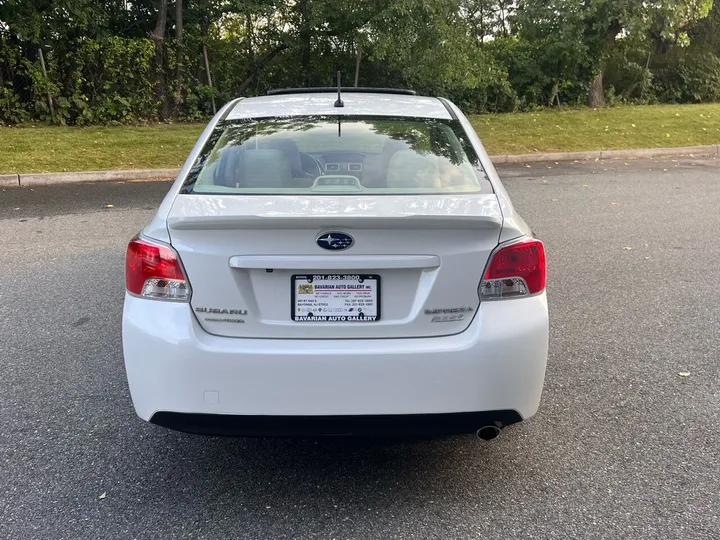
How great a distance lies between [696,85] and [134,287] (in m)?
24.6

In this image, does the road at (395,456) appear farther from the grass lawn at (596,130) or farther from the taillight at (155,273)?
the grass lawn at (596,130)

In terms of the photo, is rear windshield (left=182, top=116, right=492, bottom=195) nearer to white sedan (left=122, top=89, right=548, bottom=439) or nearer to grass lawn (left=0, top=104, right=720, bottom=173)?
white sedan (left=122, top=89, right=548, bottom=439)

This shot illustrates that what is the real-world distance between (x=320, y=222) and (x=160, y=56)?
15160 mm

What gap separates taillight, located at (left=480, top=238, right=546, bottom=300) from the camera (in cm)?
250

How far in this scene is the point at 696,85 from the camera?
75.0 ft

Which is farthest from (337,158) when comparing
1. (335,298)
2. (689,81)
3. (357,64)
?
(689,81)

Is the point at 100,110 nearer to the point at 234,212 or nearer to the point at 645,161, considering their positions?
the point at 645,161

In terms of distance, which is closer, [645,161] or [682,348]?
[682,348]

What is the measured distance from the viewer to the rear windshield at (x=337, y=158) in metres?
2.86

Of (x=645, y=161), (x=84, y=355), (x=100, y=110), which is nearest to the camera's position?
(x=84, y=355)

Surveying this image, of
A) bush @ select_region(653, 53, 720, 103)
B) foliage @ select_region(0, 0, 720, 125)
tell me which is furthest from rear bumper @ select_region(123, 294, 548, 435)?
bush @ select_region(653, 53, 720, 103)

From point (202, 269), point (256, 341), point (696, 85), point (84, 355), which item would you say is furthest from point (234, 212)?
point (696, 85)

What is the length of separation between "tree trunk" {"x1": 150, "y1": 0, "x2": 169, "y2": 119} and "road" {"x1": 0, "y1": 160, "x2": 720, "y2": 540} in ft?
38.6

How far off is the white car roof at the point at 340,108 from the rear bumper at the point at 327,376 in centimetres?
138
